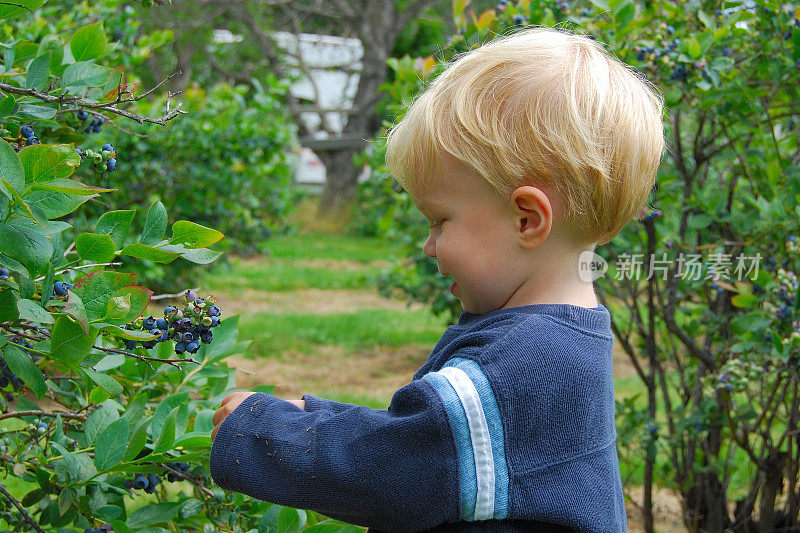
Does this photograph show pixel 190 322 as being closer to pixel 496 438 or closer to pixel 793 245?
pixel 496 438

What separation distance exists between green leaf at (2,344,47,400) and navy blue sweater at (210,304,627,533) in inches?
10.1

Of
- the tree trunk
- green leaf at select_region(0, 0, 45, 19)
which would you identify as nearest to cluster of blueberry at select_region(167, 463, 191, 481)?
green leaf at select_region(0, 0, 45, 19)

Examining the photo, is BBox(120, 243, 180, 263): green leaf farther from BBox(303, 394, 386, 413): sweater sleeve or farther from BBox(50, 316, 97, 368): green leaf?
BBox(303, 394, 386, 413): sweater sleeve

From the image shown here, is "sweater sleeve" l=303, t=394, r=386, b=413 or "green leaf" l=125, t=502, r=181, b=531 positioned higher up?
"sweater sleeve" l=303, t=394, r=386, b=413

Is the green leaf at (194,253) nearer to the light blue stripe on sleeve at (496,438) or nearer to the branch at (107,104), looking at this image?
the branch at (107,104)

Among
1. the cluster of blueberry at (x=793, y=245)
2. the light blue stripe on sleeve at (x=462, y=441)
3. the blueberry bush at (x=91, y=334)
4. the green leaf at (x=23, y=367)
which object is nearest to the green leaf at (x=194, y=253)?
the blueberry bush at (x=91, y=334)

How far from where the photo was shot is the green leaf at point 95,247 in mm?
1122

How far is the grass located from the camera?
570 cm

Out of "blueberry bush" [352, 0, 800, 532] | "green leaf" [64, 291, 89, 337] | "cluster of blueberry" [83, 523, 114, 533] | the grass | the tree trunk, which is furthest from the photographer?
the tree trunk

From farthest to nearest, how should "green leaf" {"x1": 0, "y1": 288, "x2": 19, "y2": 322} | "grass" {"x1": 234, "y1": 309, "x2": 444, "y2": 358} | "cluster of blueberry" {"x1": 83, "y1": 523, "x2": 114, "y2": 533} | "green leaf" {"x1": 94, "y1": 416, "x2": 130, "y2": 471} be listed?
"grass" {"x1": 234, "y1": 309, "x2": 444, "y2": 358}, "cluster of blueberry" {"x1": 83, "y1": 523, "x2": 114, "y2": 533}, "green leaf" {"x1": 94, "y1": 416, "x2": 130, "y2": 471}, "green leaf" {"x1": 0, "y1": 288, "x2": 19, "y2": 322}

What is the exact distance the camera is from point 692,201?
8.97 feet

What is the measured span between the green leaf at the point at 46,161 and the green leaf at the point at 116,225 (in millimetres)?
137

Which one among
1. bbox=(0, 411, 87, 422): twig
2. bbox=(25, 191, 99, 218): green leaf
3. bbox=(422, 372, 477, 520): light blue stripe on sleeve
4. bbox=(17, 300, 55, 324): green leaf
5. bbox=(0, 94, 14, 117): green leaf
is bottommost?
bbox=(0, 411, 87, 422): twig

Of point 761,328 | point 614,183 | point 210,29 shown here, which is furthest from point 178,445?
point 210,29
